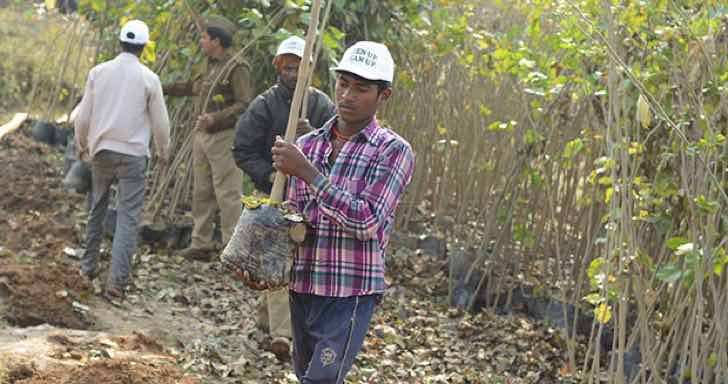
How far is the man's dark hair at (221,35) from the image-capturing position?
→ 281 inches

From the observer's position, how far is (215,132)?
734 centimetres

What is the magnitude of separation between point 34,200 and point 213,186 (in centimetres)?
184

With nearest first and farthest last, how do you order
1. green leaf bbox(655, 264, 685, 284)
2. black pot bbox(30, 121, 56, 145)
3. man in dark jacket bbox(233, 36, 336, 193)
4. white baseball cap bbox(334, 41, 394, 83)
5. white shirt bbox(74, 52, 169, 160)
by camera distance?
white baseball cap bbox(334, 41, 394, 83) → green leaf bbox(655, 264, 685, 284) → man in dark jacket bbox(233, 36, 336, 193) → white shirt bbox(74, 52, 169, 160) → black pot bbox(30, 121, 56, 145)

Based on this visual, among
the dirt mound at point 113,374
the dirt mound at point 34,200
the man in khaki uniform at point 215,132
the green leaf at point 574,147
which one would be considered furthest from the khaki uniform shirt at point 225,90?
the dirt mound at point 113,374

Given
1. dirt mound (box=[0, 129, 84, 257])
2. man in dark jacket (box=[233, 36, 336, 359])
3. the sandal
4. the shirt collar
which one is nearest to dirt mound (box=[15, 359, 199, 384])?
man in dark jacket (box=[233, 36, 336, 359])

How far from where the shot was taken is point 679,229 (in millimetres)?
5023

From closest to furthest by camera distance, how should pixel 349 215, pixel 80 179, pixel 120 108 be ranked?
pixel 349 215
pixel 120 108
pixel 80 179

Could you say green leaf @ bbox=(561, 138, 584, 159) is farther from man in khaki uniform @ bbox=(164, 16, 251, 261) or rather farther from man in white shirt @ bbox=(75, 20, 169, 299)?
man in khaki uniform @ bbox=(164, 16, 251, 261)

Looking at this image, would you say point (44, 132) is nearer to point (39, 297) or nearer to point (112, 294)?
point (112, 294)

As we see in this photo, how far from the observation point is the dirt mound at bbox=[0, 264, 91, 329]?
559 cm

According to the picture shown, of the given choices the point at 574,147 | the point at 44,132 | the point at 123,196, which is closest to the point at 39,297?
the point at 123,196

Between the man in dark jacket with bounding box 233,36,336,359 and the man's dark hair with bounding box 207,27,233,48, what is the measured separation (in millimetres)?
1631

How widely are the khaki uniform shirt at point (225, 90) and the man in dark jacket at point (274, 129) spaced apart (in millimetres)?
1587

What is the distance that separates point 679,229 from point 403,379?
5.87 ft
